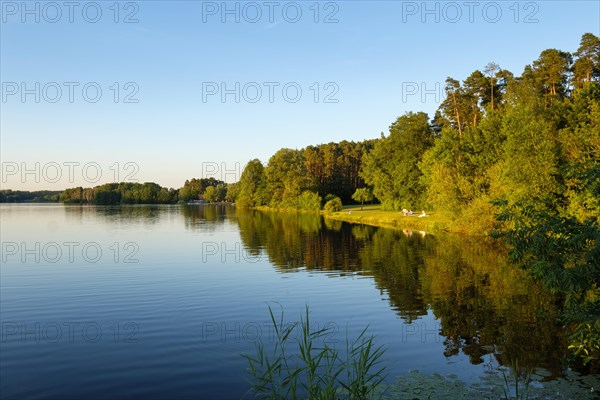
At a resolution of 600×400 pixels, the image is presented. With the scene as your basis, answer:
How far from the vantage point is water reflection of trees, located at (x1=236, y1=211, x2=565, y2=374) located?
59.9 ft

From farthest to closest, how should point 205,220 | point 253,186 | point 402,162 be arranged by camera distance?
point 253,186
point 205,220
point 402,162

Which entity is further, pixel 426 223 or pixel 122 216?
pixel 122 216

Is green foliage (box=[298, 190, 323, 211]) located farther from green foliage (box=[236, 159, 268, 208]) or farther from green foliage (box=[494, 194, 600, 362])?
green foliage (box=[494, 194, 600, 362])

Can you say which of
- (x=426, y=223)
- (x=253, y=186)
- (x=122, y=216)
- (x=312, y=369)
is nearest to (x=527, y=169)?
(x=426, y=223)

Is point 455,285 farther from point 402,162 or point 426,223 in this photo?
point 402,162

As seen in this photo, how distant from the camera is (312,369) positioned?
9.97m

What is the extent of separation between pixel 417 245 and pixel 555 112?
2088 cm

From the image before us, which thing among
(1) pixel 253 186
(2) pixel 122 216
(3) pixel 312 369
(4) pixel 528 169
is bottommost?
(3) pixel 312 369

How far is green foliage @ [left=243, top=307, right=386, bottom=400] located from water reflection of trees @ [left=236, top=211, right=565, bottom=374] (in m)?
4.14

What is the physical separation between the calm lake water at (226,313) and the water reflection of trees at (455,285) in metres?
0.11

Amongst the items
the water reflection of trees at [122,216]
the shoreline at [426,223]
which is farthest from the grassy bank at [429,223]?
the water reflection of trees at [122,216]

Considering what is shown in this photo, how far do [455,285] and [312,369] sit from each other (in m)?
22.3

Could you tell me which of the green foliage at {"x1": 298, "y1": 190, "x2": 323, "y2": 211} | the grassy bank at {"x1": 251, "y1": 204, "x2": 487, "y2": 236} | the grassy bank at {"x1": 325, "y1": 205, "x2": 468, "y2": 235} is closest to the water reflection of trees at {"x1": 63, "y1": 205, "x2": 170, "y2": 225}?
the green foliage at {"x1": 298, "y1": 190, "x2": 323, "y2": 211}

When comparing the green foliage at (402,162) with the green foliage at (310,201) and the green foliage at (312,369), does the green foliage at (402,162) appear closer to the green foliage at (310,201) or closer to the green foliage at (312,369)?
the green foliage at (310,201)
